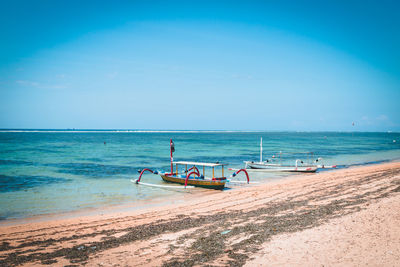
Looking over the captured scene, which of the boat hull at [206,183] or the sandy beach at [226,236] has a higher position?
the sandy beach at [226,236]

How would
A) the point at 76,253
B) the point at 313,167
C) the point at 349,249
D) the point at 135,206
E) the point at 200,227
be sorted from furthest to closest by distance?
the point at 313,167 → the point at 135,206 → the point at 200,227 → the point at 76,253 → the point at 349,249

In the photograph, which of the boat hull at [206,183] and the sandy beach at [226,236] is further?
the boat hull at [206,183]

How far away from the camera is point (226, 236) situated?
8.55m

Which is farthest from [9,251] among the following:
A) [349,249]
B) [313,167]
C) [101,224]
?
[313,167]

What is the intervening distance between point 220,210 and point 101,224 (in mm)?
4988

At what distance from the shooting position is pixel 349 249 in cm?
718

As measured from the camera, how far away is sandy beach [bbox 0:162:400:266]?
697 cm

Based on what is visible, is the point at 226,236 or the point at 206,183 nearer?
the point at 226,236

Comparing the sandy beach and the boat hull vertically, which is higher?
→ the sandy beach

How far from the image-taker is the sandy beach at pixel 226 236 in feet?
22.9

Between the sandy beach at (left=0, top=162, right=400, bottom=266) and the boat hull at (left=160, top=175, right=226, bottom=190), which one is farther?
the boat hull at (left=160, top=175, right=226, bottom=190)

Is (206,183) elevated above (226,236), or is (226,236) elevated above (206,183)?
(226,236)

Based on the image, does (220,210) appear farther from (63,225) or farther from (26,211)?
(26,211)

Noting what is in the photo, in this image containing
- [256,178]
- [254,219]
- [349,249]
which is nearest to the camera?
[349,249]
